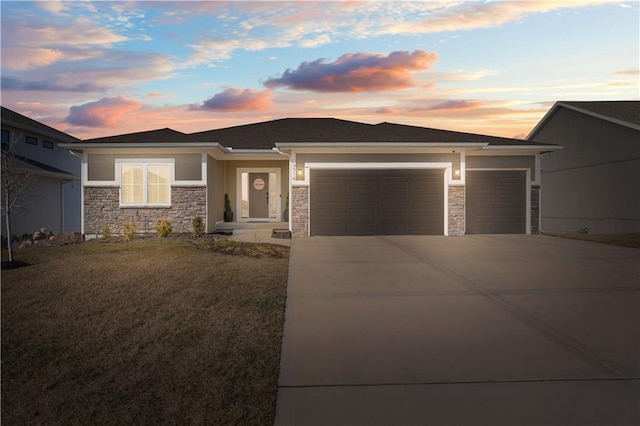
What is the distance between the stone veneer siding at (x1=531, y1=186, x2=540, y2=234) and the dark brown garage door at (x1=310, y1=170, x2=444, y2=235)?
12.3 ft

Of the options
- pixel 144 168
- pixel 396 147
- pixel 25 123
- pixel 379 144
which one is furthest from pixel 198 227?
pixel 25 123

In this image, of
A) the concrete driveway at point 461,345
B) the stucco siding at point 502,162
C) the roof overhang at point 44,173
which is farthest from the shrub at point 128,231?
the stucco siding at point 502,162

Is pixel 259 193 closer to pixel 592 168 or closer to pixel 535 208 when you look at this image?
pixel 535 208

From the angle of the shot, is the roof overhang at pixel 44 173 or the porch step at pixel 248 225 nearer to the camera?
the roof overhang at pixel 44 173

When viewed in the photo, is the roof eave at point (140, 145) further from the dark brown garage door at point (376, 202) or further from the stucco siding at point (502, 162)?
the stucco siding at point (502, 162)

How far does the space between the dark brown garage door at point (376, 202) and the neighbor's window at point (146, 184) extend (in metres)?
5.20

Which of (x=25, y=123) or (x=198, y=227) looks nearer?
(x=198, y=227)

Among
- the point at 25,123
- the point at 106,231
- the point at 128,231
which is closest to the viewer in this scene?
the point at 128,231

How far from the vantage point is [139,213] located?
16.5 metres

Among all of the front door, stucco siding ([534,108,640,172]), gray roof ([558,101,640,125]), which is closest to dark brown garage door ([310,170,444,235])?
the front door

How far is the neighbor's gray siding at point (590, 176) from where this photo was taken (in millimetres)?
20627

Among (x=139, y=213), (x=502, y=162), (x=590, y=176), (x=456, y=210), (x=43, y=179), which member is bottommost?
(x=139, y=213)

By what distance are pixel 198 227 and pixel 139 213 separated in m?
2.65

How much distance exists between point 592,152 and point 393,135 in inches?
472
